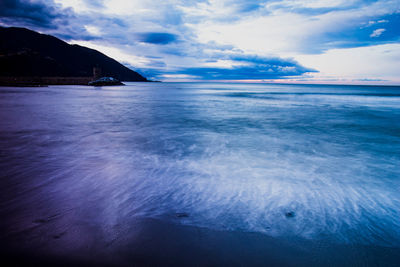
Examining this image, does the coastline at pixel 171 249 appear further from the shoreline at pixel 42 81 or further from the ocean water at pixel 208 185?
the shoreline at pixel 42 81

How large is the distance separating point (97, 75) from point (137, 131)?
95.8 metres

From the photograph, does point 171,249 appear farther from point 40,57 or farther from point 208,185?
point 40,57

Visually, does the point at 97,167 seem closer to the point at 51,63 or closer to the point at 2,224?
the point at 2,224

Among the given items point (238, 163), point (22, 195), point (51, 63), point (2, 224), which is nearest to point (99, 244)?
point (2, 224)

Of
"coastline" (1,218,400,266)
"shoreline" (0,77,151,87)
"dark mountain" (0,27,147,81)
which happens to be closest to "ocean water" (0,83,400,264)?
"coastline" (1,218,400,266)

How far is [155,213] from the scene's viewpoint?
10.1 feet

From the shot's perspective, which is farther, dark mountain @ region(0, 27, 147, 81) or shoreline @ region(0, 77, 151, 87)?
dark mountain @ region(0, 27, 147, 81)

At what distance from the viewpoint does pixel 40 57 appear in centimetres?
11675

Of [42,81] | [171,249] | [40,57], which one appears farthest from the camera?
[40,57]

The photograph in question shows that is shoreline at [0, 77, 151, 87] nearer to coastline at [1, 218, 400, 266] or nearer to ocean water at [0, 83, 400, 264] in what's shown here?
ocean water at [0, 83, 400, 264]

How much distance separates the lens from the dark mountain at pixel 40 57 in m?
100.0

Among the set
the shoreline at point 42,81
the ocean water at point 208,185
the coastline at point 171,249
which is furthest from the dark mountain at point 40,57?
the coastline at point 171,249

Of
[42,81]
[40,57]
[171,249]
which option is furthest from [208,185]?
[40,57]

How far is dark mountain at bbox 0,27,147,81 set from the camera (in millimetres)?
99956
